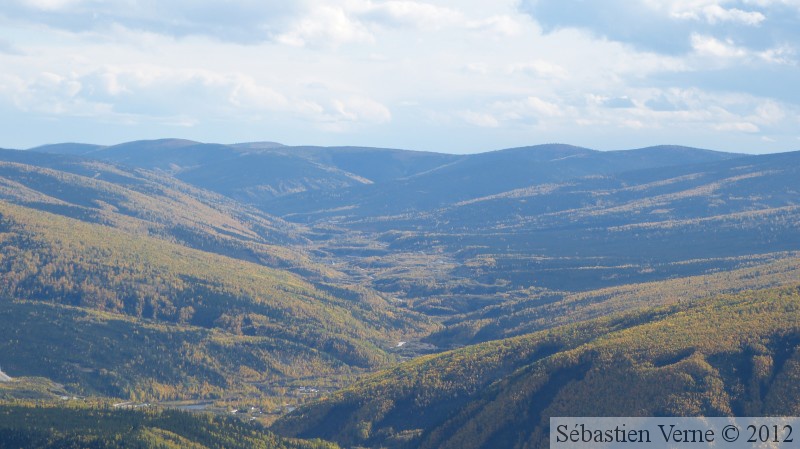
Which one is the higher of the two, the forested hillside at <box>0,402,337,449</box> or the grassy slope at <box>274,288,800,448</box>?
the grassy slope at <box>274,288,800,448</box>

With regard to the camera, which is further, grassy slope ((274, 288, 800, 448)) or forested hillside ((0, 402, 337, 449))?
grassy slope ((274, 288, 800, 448))

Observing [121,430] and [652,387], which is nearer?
[121,430]

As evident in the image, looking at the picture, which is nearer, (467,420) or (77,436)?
(77,436)

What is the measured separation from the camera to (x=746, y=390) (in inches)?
6988

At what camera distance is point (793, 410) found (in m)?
170

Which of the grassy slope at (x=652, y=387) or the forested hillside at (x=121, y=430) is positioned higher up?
the grassy slope at (x=652, y=387)

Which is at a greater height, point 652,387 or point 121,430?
point 652,387

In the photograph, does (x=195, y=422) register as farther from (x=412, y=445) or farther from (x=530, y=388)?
(x=530, y=388)

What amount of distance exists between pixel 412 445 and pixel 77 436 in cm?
6072

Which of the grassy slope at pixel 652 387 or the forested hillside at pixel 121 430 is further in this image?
the grassy slope at pixel 652 387

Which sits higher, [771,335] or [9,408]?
[771,335]

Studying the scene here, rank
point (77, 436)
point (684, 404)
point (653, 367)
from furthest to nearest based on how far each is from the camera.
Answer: point (653, 367), point (684, 404), point (77, 436)

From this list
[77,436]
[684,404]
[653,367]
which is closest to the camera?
[77,436]

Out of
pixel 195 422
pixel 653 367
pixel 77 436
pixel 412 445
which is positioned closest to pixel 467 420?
pixel 412 445
